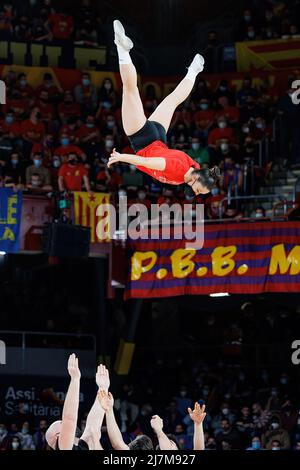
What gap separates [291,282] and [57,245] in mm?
4898

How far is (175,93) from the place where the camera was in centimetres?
1402

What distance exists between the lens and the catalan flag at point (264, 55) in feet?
99.2

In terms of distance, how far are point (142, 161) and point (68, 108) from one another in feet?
51.4

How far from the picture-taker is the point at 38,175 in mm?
24312

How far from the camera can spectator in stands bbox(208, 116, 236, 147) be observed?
26.6 m

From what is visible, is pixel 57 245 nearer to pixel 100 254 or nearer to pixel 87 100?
pixel 100 254

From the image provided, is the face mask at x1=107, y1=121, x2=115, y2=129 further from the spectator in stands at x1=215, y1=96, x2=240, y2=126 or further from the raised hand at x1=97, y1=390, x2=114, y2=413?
the raised hand at x1=97, y1=390, x2=114, y2=413

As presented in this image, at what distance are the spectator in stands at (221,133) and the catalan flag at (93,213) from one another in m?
4.13

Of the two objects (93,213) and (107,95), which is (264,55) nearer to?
(107,95)

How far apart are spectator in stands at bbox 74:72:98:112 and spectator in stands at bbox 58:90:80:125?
1.04 feet

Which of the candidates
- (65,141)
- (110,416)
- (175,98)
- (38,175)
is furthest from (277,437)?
(110,416)

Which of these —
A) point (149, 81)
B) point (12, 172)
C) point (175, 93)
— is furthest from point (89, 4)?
point (175, 93)

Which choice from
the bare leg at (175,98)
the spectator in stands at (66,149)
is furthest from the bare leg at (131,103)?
the spectator in stands at (66,149)

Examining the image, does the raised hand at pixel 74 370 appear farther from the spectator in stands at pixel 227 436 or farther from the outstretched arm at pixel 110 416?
the spectator in stands at pixel 227 436
